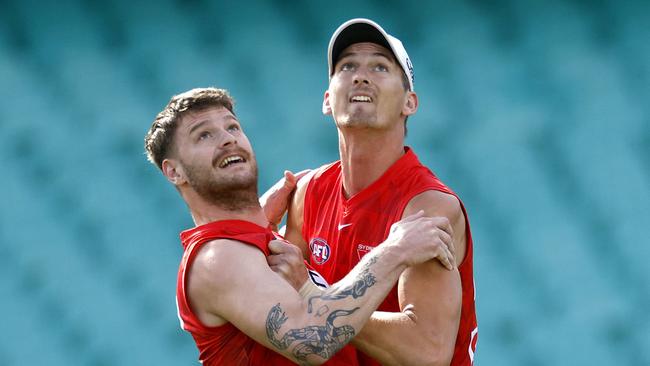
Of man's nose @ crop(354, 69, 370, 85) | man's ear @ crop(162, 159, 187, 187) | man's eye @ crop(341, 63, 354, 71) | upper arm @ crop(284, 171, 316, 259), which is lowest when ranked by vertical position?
man's ear @ crop(162, 159, 187, 187)

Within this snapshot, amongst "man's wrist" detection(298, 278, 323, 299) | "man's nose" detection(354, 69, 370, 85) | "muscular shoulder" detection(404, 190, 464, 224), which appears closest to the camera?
"man's wrist" detection(298, 278, 323, 299)

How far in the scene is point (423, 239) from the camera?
3.45 metres

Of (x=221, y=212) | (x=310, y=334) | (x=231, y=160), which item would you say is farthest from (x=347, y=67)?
(x=310, y=334)

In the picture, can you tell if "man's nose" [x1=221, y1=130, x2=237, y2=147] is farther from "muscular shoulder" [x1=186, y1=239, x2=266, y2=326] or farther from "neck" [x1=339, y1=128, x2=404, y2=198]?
"neck" [x1=339, y1=128, x2=404, y2=198]

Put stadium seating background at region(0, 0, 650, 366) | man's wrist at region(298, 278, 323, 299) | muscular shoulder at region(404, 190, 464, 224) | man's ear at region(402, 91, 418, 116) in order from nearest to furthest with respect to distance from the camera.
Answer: man's wrist at region(298, 278, 323, 299) → muscular shoulder at region(404, 190, 464, 224) → man's ear at region(402, 91, 418, 116) → stadium seating background at region(0, 0, 650, 366)

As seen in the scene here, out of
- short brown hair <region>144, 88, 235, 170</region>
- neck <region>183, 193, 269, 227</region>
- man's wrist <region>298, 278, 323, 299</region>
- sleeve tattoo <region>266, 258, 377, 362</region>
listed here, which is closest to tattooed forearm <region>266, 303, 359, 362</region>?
sleeve tattoo <region>266, 258, 377, 362</region>

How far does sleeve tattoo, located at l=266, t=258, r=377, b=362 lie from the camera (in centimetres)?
334

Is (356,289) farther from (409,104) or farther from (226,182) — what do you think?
(409,104)

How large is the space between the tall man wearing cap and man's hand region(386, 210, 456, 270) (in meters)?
0.08

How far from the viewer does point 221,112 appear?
3.76 m
